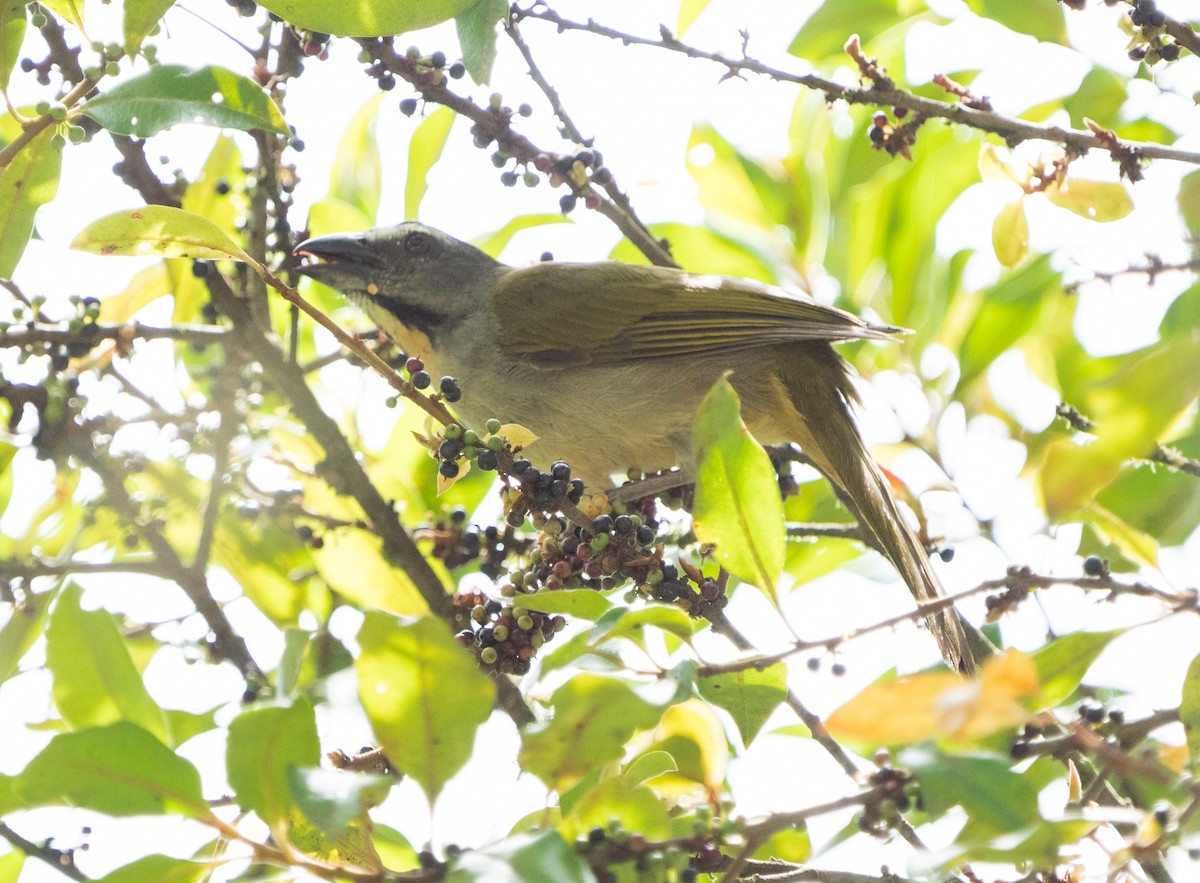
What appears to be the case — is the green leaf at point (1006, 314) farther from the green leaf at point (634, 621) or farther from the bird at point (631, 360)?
the green leaf at point (634, 621)

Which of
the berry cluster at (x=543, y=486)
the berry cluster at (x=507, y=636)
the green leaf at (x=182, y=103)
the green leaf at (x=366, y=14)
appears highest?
the green leaf at (x=366, y=14)

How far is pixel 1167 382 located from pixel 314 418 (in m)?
2.67

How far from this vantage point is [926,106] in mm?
2766

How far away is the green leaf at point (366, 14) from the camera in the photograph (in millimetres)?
2588

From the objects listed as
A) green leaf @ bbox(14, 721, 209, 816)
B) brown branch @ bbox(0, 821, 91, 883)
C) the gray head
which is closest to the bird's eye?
the gray head

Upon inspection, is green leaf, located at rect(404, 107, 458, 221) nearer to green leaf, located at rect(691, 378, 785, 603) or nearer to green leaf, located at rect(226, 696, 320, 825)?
green leaf, located at rect(691, 378, 785, 603)

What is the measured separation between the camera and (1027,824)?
1607mm

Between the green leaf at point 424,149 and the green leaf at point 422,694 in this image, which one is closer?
the green leaf at point 422,694

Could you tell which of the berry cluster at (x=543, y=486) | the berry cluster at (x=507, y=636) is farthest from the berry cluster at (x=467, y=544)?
the berry cluster at (x=543, y=486)

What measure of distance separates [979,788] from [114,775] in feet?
4.45

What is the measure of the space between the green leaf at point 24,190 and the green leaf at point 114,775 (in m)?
1.35

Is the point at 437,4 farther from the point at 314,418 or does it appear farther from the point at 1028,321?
the point at 1028,321

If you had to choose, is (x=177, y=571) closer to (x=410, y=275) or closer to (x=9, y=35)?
(x=9, y=35)

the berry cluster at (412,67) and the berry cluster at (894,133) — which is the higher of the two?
the berry cluster at (412,67)
